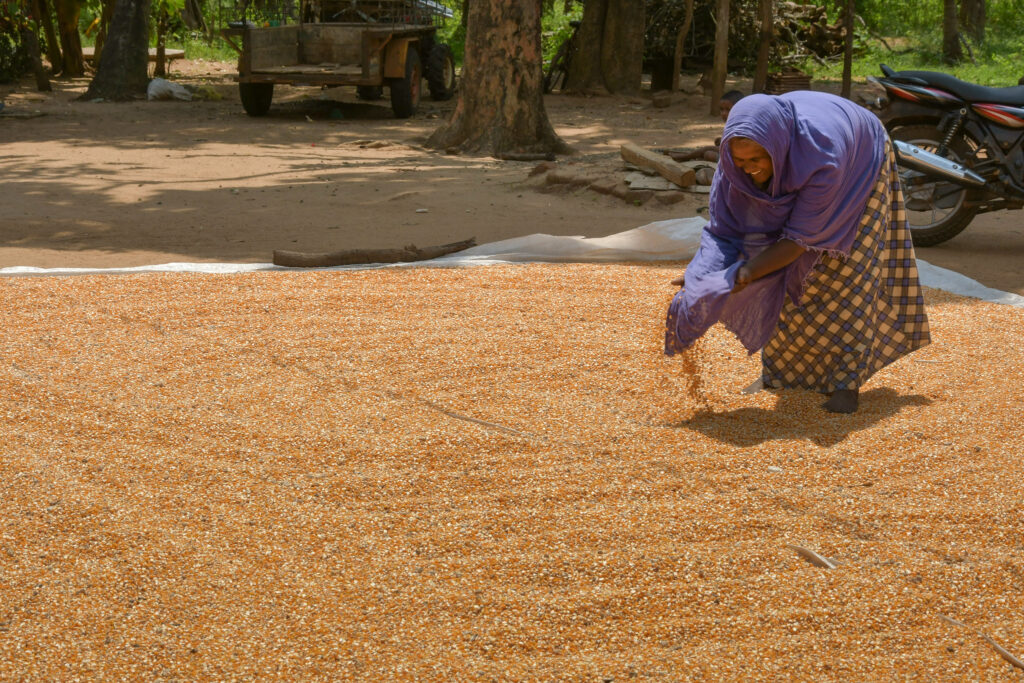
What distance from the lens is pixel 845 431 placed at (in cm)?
304

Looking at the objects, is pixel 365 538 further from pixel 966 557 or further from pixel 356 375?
pixel 966 557

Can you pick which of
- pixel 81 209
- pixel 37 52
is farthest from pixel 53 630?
pixel 37 52

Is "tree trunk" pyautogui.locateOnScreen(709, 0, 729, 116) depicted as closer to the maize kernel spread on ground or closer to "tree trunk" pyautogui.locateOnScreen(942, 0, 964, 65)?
"tree trunk" pyautogui.locateOnScreen(942, 0, 964, 65)

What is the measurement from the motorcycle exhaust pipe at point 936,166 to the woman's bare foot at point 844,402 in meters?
2.58

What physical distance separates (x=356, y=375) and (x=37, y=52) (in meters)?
12.7

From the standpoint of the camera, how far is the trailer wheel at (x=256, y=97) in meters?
12.0

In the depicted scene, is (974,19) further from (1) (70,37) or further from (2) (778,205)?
(2) (778,205)

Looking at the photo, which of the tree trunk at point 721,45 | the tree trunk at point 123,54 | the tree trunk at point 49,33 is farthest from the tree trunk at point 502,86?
the tree trunk at point 49,33

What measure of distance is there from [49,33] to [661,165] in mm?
11785

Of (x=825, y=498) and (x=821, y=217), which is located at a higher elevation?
(x=821, y=217)

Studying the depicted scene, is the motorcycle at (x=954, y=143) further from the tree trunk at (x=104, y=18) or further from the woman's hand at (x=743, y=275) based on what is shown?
the tree trunk at (x=104, y=18)

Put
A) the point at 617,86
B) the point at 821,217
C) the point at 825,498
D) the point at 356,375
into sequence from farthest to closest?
the point at 617,86
the point at 356,375
the point at 821,217
the point at 825,498

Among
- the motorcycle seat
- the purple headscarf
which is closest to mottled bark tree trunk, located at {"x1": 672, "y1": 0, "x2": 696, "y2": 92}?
the motorcycle seat

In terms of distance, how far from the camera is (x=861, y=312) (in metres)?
3.10
